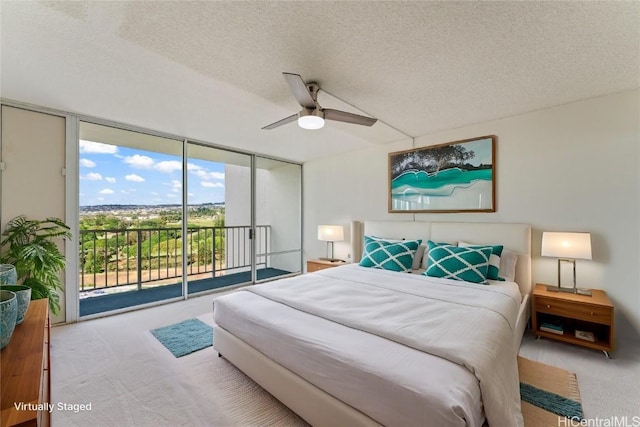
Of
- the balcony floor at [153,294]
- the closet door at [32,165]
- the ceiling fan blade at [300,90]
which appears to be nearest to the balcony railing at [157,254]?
the balcony floor at [153,294]

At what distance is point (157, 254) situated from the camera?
4582mm

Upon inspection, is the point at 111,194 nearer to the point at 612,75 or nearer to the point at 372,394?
the point at 372,394

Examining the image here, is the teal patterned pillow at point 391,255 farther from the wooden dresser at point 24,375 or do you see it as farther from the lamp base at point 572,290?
the wooden dresser at point 24,375

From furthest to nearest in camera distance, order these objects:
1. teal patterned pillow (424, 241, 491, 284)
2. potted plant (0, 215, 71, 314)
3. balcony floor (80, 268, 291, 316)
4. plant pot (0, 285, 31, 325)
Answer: balcony floor (80, 268, 291, 316) < teal patterned pillow (424, 241, 491, 284) < potted plant (0, 215, 71, 314) < plant pot (0, 285, 31, 325)

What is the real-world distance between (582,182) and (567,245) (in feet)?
2.20

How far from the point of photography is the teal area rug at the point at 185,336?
2469 millimetres

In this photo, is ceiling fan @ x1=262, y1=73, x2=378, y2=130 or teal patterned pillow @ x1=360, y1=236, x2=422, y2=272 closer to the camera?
ceiling fan @ x1=262, y1=73, x2=378, y2=130

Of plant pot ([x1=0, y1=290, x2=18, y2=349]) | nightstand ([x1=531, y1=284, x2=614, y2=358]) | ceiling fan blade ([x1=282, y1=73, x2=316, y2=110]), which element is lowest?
nightstand ([x1=531, y1=284, x2=614, y2=358])

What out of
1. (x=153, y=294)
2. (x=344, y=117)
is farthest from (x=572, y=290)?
(x=153, y=294)

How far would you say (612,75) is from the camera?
2.18m

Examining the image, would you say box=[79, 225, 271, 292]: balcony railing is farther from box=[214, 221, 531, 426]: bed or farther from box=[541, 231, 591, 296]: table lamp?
box=[541, 231, 591, 296]: table lamp

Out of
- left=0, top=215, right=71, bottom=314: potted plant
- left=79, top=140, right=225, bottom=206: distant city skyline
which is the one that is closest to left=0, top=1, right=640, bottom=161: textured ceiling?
left=79, top=140, right=225, bottom=206: distant city skyline

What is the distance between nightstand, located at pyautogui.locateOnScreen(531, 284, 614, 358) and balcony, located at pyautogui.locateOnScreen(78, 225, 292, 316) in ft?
13.0

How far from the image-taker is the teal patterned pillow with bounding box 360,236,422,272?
10.2 feet
